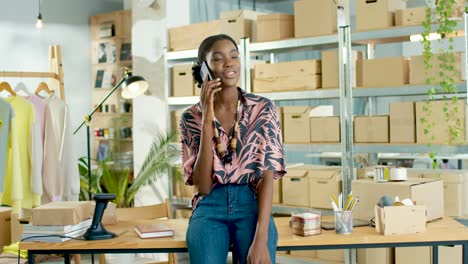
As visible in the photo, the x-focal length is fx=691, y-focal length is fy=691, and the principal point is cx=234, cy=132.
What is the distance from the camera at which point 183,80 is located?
21.2ft

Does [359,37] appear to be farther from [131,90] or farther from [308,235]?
[308,235]

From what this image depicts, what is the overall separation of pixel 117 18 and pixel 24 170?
13.6 ft

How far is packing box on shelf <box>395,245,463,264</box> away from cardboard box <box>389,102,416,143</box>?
0.82 metres

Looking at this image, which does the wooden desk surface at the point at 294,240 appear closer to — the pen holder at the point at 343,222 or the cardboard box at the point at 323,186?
the pen holder at the point at 343,222

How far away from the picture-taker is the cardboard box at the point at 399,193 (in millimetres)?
3541

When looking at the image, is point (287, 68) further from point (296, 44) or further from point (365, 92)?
point (365, 92)

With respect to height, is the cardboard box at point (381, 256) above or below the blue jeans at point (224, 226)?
below

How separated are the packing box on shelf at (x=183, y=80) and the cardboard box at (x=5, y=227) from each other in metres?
3.03

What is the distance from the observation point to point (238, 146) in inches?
114

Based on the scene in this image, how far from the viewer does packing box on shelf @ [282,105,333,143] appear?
5.57 metres

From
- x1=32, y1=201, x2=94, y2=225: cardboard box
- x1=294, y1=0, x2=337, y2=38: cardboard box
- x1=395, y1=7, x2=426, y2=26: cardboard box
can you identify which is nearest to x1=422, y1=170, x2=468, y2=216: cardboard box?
x1=395, y1=7, x2=426, y2=26: cardboard box

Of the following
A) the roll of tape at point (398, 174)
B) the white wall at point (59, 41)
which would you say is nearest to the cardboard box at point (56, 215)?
the roll of tape at point (398, 174)

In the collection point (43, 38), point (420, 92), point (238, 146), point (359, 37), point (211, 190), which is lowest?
point (211, 190)

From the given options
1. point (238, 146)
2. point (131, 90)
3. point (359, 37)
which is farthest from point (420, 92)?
point (238, 146)
